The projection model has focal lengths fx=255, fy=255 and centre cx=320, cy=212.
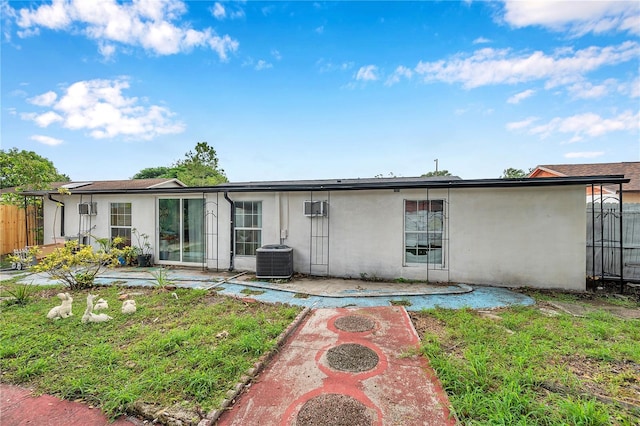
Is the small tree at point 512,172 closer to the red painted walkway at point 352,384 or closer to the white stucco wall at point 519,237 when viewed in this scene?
the white stucco wall at point 519,237

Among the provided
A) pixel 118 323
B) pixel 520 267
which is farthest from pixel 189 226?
pixel 520 267

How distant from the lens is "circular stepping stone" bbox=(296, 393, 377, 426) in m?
1.89

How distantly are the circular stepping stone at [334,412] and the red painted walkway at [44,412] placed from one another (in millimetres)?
1322

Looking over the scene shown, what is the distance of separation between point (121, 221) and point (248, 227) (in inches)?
175

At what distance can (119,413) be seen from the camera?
206 cm

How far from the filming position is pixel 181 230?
7.73 metres

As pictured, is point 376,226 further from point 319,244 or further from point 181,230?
point 181,230

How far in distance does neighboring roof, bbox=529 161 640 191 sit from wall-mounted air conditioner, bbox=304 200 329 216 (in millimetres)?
10784

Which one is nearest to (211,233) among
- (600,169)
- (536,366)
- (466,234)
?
(466,234)

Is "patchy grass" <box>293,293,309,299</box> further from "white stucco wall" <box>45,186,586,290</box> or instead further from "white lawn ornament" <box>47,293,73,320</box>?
"white lawn ornament" <box>47,293,73,320</box>

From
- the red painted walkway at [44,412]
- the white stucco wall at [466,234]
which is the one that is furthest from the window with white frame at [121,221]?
the red painted walkway at [44,412]

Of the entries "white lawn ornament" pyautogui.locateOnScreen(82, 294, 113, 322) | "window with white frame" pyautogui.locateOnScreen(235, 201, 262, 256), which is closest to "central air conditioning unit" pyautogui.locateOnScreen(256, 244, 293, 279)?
"window with white frame" pyautogui.locateOnScreen(235, 201, 262, 256)

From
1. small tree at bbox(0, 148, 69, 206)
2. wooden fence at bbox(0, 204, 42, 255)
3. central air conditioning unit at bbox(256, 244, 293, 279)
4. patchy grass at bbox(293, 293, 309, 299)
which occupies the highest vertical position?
small tree at bbox(0, 148, 69, 206)

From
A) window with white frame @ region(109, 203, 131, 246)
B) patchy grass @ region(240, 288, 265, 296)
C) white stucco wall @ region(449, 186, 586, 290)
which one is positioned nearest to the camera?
patchy grass @ region(240, 288, 265, 296)
